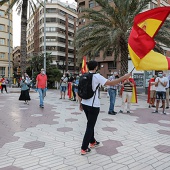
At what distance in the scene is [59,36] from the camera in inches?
2502

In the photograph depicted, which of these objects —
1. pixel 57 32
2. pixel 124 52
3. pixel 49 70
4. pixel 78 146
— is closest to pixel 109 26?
pixel 124 52

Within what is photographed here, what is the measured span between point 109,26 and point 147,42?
571 inches

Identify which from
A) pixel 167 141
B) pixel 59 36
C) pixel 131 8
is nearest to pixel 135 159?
pixel 167 141

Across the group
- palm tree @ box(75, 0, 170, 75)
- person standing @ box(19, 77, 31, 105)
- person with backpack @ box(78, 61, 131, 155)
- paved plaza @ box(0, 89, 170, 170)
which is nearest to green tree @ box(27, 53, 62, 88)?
palm tree @ box(75, 0, 170, 75)

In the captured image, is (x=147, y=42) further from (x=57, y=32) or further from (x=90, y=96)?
(x=57, y=32)

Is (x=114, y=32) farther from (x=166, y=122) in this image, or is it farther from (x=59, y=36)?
(x=59, y=36)

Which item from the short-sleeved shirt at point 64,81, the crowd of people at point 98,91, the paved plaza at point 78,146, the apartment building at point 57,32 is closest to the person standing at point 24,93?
the crowd of people at point 98,91

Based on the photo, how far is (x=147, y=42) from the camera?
388 centimetres

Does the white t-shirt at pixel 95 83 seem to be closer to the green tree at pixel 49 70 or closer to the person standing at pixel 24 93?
the person standing at pixel 24 93

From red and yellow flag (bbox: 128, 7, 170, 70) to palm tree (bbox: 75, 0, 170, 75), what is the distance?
37.0 feet

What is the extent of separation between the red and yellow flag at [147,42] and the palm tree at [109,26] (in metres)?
11.3

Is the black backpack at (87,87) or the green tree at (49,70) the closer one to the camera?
the black backpack at (87,87)

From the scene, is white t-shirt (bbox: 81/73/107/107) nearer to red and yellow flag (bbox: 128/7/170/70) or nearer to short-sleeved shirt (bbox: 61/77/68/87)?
red and yellow flag (bbox: 128/7/170/70)

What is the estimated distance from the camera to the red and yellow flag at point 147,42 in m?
3.73
